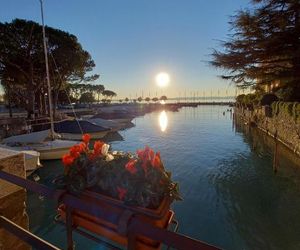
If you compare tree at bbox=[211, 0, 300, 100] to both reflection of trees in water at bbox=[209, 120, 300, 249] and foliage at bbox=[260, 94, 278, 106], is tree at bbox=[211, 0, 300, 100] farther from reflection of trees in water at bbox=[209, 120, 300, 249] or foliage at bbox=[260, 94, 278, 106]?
reflection of trees in water at bbox=[209, 120, 300, 249]

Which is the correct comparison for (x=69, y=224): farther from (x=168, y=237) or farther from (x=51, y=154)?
(x=51, y=154)

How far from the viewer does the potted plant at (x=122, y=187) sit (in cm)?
188

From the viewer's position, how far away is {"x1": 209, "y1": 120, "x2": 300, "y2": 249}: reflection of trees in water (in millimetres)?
8156

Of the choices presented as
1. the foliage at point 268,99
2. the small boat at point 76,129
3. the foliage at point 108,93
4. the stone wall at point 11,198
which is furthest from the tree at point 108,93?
the stone wall at point 11,198

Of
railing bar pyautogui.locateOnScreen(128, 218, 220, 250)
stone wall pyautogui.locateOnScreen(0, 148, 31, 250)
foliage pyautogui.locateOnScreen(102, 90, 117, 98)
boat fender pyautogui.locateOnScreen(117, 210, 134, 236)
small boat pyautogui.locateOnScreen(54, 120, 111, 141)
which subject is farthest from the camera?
foliage pyautogui.locateOnScreen(102, 90, 117, 98)

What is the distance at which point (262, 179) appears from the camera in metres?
13.9

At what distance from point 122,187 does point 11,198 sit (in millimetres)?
1708

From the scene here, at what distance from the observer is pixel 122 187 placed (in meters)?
2.03

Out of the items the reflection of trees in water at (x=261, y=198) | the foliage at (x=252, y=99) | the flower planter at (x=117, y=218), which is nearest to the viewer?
the flower planter at (x=117, y=218)

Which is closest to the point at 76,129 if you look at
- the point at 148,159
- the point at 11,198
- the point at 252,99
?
the point at 11,198

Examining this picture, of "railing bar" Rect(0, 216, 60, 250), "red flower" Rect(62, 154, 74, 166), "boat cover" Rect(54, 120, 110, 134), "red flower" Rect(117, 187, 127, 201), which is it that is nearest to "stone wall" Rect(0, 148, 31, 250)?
"railing bar" Rect(0, 216, 60, 250)

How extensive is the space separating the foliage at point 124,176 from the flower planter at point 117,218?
0.06m

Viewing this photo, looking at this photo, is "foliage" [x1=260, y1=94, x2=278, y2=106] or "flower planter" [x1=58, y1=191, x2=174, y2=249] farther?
"foliage" [x1=260, y1=94, x2=278, y2=106]

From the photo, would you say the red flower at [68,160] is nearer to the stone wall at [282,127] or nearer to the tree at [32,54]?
the stone wall at [282,127]
